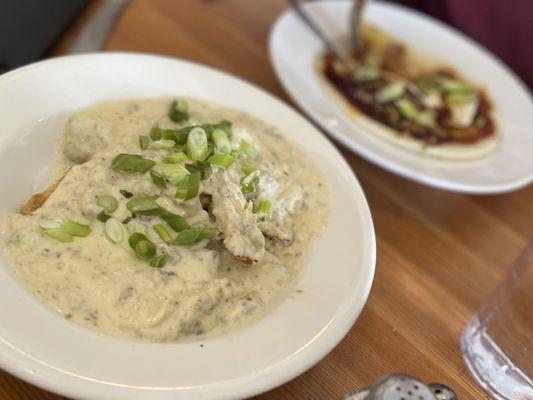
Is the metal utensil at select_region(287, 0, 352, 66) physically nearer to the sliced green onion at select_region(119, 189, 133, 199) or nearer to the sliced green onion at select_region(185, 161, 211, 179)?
the sliced green onion at select_region(185, 161, 211, 179)

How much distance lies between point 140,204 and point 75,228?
15 cm

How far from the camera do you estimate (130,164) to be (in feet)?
4.47

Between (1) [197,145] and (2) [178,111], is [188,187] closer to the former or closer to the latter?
(1) [197,145]

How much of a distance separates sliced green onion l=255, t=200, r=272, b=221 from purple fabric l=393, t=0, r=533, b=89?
2.26 m

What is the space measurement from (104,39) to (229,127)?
0.82 metres

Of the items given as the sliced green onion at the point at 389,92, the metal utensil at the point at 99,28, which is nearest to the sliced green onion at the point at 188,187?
the metal utensil at the point at 99,28

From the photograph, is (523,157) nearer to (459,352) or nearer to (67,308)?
(459,352)

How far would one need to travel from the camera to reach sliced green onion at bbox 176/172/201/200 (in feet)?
4.39

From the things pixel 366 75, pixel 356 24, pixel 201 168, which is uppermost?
pixel 201 168

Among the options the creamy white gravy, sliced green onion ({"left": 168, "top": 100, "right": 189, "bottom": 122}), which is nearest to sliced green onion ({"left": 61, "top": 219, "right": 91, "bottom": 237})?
the creamy white gravy

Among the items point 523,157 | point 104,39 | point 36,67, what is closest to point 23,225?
point 36,67

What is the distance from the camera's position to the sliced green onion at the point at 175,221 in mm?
1303

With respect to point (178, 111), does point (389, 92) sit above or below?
below

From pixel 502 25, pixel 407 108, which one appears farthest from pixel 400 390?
pixel 502 25
